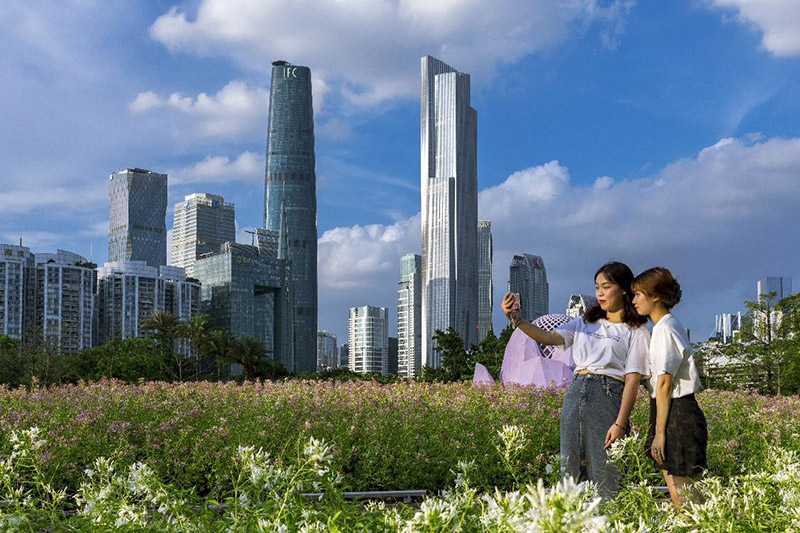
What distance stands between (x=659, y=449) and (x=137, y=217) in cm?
15169

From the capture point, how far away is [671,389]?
13.0 feet

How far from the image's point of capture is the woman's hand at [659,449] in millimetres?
3879

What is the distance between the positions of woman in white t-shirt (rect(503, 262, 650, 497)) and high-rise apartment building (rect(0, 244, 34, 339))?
7875 centimetres

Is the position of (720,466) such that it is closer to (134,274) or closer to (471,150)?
(134,274)

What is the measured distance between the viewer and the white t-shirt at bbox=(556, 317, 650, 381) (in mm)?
4113

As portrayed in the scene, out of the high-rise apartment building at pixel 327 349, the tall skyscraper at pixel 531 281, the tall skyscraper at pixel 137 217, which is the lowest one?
the high-rise apartment building at pixel 327 349

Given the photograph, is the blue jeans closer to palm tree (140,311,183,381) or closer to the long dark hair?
the long dark hair

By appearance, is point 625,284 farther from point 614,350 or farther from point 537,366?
point 537,366

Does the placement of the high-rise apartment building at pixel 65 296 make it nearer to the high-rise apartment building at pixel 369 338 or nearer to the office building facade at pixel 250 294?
the office building facade at pixel 250 294

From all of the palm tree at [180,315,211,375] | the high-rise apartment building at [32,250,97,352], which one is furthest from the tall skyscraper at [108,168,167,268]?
the palm tree at [180,315,211,375]

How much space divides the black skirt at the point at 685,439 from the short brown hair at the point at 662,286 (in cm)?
51

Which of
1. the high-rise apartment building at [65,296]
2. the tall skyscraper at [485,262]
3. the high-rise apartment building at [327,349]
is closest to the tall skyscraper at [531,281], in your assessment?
the tall skyscraper at [485,262]

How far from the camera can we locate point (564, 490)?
123 centimetres

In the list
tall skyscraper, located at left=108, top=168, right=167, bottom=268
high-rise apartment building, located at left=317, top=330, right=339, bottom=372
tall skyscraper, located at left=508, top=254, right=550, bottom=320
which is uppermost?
tall skyscraper, located at left=108, top=168, right=167, bottom=268
